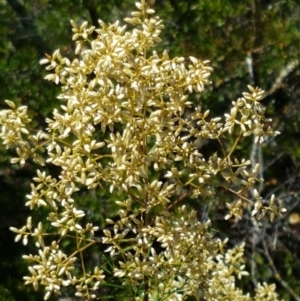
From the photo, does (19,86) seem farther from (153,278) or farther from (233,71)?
(153,278)

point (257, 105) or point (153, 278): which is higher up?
point (257, 105)

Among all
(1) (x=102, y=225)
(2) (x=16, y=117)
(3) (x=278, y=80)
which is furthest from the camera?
(3) (x=278, y=80)

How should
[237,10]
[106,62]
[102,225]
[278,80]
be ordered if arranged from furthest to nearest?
[278,80]
[237,10]
[102,225]
[106,62]

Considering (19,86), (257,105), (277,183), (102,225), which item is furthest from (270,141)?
(257,105)

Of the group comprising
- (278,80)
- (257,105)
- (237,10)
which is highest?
(257,105)

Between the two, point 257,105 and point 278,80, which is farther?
point 278,80

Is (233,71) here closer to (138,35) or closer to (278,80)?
(278,80)
